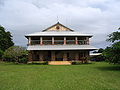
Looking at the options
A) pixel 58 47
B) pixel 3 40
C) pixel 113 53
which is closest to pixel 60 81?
pixel 113 53

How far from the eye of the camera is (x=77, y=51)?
29.5 metres

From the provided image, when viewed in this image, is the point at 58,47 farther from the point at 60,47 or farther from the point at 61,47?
the point at 61,47

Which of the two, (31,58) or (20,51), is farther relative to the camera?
(31,58)

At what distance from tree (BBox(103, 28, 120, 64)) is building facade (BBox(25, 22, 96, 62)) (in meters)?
10.8

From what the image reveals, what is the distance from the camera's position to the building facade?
91.8 ft

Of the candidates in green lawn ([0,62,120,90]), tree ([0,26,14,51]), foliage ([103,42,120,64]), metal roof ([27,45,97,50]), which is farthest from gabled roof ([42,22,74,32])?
green lawn ([0,62,120,90])

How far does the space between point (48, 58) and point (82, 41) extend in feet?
25.3

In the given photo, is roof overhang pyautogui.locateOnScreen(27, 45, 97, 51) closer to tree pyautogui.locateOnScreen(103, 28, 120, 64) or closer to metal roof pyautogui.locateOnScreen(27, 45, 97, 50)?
metal roof pyautogui.locateOnScreen(27, 45, 97, 50)

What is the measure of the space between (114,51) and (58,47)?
1353 cm

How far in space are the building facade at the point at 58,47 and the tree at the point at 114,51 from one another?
426 inches

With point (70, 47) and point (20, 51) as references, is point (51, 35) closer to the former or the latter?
point (70, 47)

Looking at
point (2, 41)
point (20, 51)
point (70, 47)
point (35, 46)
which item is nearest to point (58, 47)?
point (70, 47)

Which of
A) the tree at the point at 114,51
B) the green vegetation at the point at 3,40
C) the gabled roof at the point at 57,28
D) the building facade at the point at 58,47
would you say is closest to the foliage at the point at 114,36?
the tree at the point at 114,51

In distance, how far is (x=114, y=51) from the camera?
16047 millimetres
